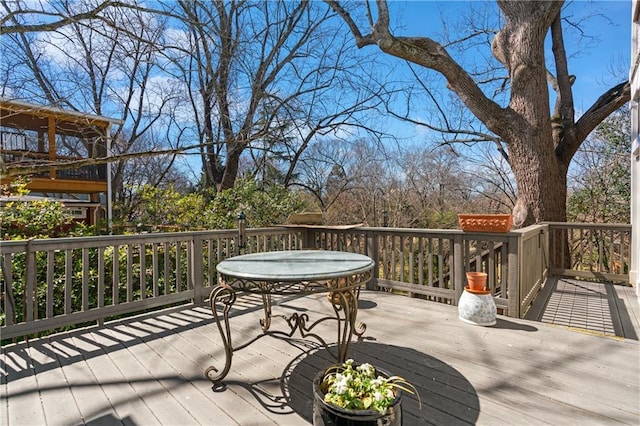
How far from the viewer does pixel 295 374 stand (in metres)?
2.15

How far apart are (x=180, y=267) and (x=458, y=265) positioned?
3.10 metres

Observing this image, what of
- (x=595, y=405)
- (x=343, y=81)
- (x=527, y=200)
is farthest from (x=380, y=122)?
(x=595, y=405)

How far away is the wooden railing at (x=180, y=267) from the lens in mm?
2787

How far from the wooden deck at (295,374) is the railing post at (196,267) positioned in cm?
55

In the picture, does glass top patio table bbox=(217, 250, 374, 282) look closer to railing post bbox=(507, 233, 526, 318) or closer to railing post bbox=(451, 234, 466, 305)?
railing post bbox=(451, 234, 466, 305)

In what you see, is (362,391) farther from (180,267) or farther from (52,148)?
(52,148)

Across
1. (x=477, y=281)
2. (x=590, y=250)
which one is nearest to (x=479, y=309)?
(x=477, y=281)

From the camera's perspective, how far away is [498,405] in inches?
70.3

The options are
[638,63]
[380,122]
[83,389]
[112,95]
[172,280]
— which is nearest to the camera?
[83,389]

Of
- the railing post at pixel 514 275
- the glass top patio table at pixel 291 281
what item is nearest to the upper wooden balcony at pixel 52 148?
the glass top patio table at pixel 291 281

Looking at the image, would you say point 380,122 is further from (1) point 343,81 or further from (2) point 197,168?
(2) point 197,168

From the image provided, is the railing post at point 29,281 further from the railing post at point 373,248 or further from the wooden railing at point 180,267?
the railing post at point 373,248

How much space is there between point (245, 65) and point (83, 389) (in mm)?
7618

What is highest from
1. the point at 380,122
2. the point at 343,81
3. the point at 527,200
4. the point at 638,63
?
the point at 343,81
